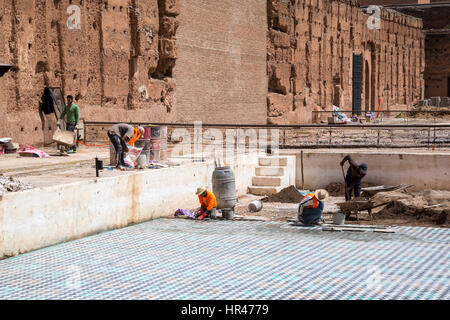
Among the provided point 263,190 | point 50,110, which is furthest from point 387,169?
point 50,110

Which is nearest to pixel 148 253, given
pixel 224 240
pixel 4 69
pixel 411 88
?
pixel 224 240

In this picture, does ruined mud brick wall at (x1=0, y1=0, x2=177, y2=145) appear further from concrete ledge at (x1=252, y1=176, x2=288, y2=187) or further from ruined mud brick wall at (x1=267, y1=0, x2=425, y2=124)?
ruined mud brick wall at (x1=267, y1=0, x2=425, y2=124)

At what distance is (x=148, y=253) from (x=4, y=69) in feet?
20.7

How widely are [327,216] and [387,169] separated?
4594 mm

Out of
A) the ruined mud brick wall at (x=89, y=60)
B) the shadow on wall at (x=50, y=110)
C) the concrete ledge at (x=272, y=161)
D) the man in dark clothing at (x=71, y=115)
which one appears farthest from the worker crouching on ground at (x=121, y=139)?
the concrete ledge at (x=272, y=161)

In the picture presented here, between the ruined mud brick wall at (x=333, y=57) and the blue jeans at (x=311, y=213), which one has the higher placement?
the ruined mud brick wall at (x=333, y=57)

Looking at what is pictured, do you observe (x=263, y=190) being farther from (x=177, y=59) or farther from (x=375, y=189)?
(x=177, y=59)

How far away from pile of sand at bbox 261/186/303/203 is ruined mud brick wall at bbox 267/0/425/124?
13.0 m

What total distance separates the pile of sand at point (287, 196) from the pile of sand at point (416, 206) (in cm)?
179

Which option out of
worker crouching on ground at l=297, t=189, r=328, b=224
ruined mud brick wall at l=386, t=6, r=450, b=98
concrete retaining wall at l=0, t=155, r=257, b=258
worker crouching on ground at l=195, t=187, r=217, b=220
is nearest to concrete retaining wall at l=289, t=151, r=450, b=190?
concrete retaining wall at l=0, t=155, r=257, b=258

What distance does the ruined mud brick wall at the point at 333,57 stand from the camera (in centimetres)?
2953

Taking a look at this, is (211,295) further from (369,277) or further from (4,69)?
(4,69)

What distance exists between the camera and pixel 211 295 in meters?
7.12

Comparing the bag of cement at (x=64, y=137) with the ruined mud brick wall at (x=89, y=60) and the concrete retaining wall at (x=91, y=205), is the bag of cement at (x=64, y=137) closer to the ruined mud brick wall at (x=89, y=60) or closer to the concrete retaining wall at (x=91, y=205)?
the ruined mud brick wall at (x=89, y=60)
